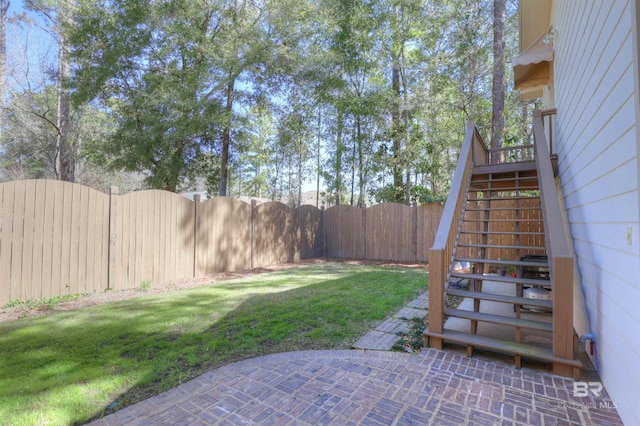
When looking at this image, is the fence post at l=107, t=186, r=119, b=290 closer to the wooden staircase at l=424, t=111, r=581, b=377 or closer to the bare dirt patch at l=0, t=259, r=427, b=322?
the bare dirt patch at l=0, t=259, r=427, b=322

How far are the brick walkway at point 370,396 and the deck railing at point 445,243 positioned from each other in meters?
0.42

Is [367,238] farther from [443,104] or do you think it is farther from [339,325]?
[339,325]

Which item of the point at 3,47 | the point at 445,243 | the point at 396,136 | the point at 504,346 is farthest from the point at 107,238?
the point at 3,47

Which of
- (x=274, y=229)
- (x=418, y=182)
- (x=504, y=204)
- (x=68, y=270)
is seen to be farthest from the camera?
(x=418, y=182)

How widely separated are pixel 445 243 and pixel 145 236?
16.3ft

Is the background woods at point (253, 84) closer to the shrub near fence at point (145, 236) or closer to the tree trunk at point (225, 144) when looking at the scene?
the tree trunk at point (225, 144)

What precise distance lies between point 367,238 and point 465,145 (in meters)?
5.36

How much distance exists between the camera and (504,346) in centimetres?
277

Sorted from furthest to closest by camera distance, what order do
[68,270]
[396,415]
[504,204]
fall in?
[504,204], [68,270], [396,415]

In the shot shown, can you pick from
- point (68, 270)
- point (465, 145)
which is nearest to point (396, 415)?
point (465, 145)

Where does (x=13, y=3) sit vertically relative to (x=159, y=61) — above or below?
above

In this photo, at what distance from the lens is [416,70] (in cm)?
1048

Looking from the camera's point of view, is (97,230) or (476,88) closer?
(97,230)

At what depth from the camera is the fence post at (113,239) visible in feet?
16.6
